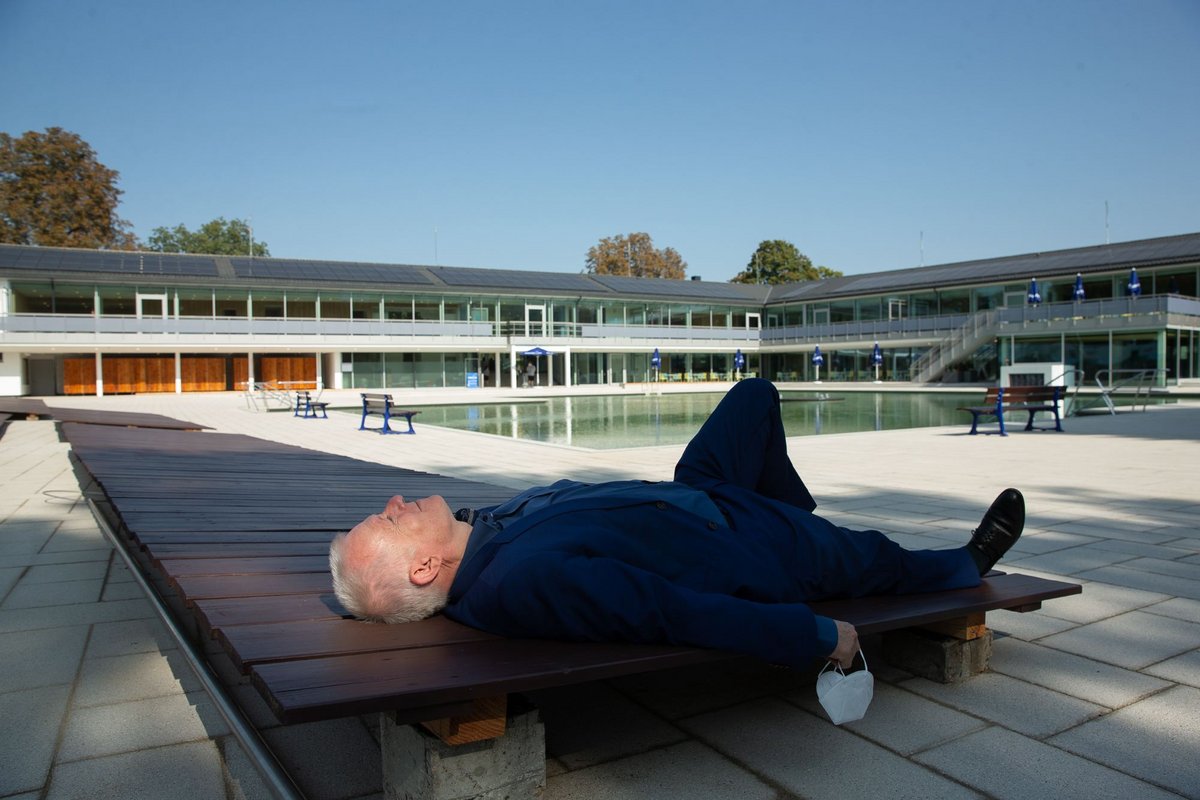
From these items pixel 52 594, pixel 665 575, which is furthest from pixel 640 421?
pixel 665 575

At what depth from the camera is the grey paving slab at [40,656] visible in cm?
306

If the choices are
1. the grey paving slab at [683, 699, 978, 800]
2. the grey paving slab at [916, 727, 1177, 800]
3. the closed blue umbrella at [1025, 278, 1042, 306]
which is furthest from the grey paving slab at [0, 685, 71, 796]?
the closed blue umbrella at [1025, 278, 1042, 306]

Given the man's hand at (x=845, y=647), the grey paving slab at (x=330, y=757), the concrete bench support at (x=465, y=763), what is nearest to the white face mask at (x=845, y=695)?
the man's hand at (x=845, y=647)

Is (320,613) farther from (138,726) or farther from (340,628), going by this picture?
(138,726)

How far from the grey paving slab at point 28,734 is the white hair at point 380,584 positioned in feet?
3.23

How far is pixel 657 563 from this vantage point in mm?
2234

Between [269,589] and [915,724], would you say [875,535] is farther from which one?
[269,589]

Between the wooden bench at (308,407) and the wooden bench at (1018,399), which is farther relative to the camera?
the wooden bench at (308,407)

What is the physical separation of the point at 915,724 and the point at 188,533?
9.62 ft

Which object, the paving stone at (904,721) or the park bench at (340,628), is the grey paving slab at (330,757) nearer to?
the park bench at (340,628)

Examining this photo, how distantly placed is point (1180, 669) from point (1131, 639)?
14.2 inches

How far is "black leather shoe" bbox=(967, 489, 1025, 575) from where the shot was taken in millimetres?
2914

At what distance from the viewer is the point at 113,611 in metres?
4.01

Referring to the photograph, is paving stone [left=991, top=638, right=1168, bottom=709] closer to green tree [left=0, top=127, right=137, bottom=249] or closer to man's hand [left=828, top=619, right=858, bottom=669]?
man's hand [left=828, top=619, right=858, bottom=669]
